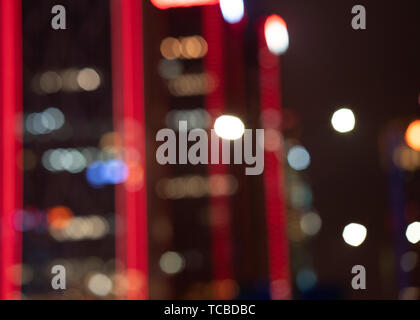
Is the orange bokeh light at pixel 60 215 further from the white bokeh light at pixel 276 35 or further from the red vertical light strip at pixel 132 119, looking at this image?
the white bokeh light at pixel 276 35

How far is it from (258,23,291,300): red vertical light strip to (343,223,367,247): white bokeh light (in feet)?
0.52

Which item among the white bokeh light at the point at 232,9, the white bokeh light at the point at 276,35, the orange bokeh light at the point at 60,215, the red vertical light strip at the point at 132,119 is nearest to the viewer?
the red vertical light strip at the point at 132,119

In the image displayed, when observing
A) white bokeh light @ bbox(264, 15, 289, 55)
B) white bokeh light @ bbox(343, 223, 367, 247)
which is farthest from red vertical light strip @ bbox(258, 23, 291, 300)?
white bokeh light @ bbox(343, 223, 367, 247)

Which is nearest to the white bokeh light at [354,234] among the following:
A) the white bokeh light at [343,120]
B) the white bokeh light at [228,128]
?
the white bokeh light at [343,120]

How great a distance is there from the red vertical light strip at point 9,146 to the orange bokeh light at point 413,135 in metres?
0.97

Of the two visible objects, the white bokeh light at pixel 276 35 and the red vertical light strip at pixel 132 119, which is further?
the white bokeh light at pixel 276 35

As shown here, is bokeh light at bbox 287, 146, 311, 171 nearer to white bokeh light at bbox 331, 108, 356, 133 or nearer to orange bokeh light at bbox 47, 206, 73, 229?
white bokeh light at bbox 331, 108, 356, 133

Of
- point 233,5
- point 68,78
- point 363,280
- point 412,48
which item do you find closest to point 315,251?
point 363,280

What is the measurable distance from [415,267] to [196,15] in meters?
1.20

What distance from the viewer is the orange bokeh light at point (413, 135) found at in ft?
4.56

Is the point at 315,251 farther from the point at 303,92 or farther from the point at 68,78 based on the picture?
the point at 68,78

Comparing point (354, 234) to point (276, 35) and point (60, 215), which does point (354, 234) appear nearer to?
point (276, 35)

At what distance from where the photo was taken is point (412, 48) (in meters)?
1.34

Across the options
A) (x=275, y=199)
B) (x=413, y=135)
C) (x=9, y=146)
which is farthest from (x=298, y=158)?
(x=9, y=146)
